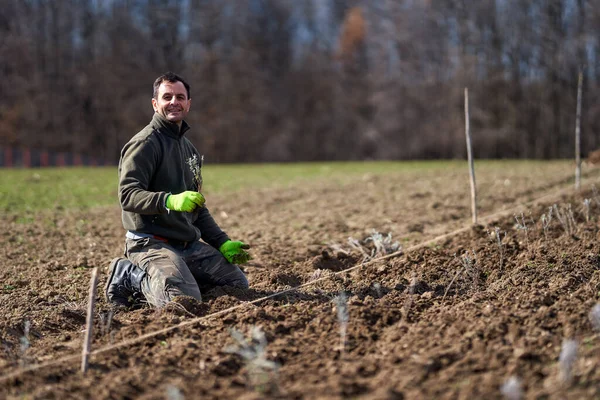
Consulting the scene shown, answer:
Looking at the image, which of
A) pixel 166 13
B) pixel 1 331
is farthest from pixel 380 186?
pixel 166 13

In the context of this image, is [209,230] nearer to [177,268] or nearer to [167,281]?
[177,268]

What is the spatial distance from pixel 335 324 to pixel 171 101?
7.05 feet

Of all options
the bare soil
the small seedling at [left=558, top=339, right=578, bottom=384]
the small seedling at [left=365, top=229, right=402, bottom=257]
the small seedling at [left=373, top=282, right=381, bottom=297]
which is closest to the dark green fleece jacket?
the bare soil

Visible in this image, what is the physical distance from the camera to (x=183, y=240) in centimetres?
472

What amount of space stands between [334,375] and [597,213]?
18.2 ft

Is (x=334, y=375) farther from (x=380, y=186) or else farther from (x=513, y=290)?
(x=380, y=186)

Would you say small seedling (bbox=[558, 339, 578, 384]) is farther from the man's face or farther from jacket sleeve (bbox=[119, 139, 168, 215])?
the man's face

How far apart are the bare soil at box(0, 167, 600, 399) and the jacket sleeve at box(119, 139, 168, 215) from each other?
731 mm

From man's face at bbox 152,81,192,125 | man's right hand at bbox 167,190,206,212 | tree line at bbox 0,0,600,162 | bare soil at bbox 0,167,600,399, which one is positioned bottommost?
bare soil at bbox 0,167,600,399

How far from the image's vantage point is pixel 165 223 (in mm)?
4578

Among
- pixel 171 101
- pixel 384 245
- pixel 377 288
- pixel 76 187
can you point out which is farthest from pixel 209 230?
pixel 76 187

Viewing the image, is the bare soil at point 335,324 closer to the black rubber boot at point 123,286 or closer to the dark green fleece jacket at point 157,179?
the black rubber boot at point 123,286

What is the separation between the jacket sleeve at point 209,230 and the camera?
501 cm

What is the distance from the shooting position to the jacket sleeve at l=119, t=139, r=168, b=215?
4.17 metres
